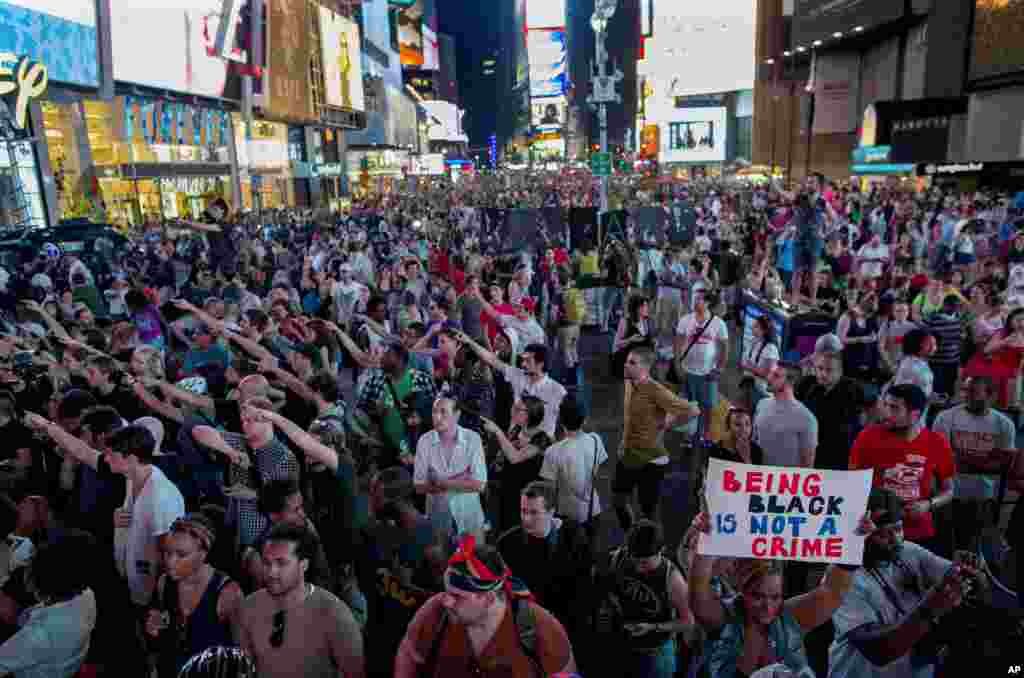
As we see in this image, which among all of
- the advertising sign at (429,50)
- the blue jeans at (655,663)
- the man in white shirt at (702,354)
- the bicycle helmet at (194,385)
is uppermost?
the advertising sign at (429,50)

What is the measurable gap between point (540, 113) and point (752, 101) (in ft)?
417

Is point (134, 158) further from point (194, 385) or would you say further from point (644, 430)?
point (644, 430)

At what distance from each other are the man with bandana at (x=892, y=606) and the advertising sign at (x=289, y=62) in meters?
46.0

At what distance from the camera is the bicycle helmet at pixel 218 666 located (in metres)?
2.63

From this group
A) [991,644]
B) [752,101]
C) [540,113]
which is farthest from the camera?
[540,113]

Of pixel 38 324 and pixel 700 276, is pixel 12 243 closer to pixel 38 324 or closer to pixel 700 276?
pixel 38 324

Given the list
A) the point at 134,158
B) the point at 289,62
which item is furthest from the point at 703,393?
the point at 289,62

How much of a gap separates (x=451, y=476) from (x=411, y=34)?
396 ft

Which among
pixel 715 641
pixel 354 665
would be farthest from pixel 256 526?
pixel 715 641

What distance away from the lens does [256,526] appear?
15.0 ft

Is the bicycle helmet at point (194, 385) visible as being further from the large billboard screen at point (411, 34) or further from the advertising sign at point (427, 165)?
the large billboard screen at point (411, 34)

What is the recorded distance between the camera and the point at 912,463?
474cm

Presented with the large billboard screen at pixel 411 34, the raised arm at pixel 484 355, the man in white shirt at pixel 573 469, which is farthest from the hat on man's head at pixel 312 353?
the large billboard screen at pixel 411 34

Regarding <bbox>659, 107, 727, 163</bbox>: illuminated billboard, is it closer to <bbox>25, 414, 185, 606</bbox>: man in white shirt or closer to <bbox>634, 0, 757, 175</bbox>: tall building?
<bbox>634, 0, 757, 175</bbox>: tall building
